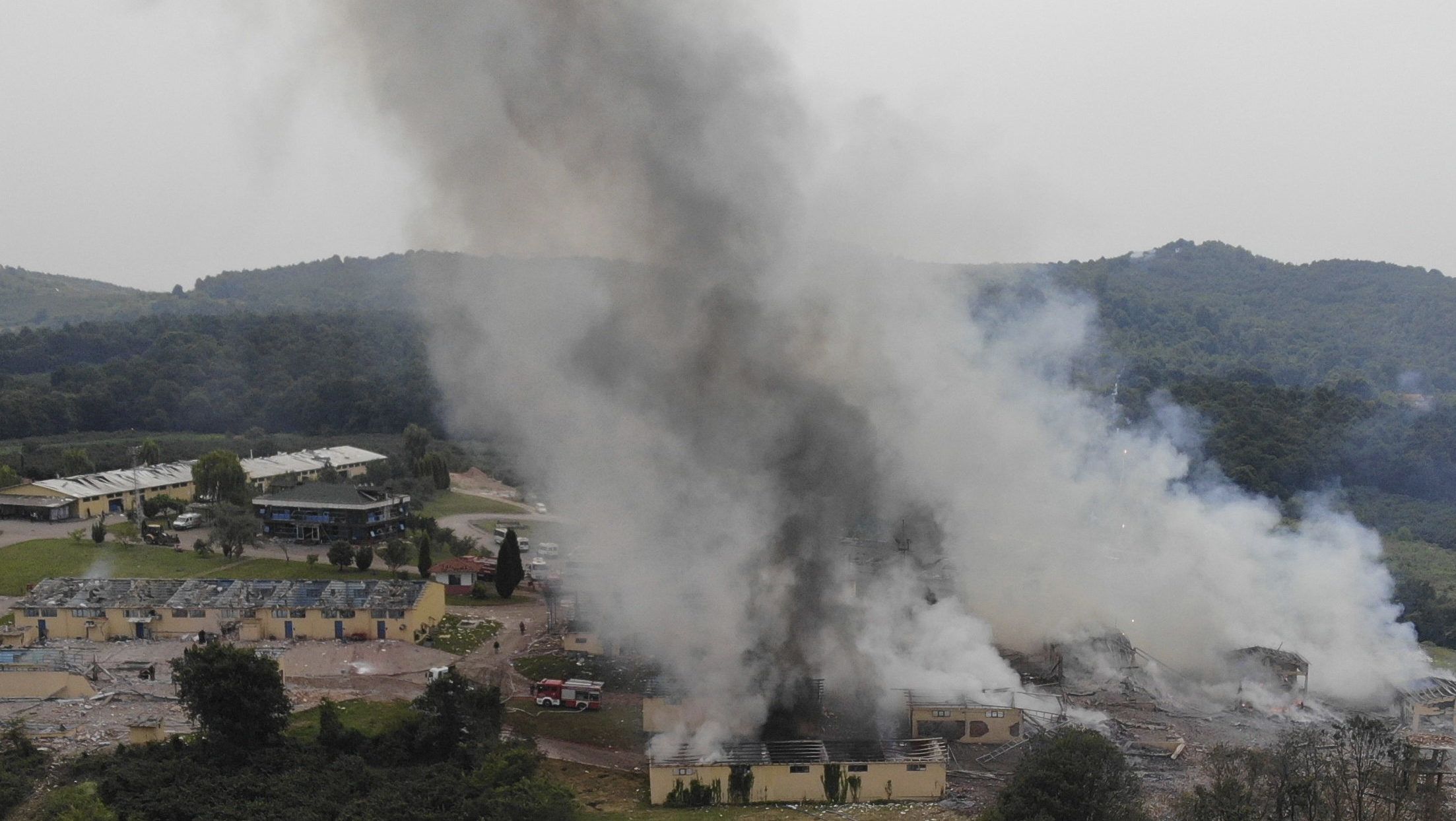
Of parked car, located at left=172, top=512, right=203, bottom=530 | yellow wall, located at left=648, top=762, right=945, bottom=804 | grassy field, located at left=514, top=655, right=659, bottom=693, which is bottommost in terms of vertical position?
yellow wall, located at left=648, top=762, right=945, bottom=804

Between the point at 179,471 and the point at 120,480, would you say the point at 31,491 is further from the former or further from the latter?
the point at 179,471

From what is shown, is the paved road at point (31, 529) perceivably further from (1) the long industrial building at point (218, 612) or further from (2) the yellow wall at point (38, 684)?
(2) the yellow wall at point (38, 684)

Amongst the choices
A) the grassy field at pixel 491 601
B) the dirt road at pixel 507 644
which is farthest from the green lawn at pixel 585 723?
the grassy field at pixel 491 601

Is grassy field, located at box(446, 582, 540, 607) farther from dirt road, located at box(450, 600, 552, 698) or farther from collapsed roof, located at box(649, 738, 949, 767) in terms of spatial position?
collapsed roof, located at box(649, 738, 949, 767)

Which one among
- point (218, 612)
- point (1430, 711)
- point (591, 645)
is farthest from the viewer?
point (218, 612)

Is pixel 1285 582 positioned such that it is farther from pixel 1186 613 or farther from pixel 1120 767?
pixel 1120 767

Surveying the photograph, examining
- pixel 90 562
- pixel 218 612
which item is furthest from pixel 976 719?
pixel 90 562

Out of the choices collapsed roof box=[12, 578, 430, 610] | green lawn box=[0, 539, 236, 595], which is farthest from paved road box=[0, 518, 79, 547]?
collapsed roof box=[12, 578, 430, 610]
